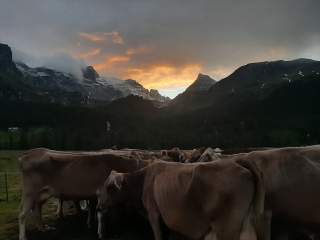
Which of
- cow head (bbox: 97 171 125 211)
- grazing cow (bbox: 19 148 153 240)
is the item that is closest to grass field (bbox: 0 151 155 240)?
grazing cow (bbox: 19 148 153 240)

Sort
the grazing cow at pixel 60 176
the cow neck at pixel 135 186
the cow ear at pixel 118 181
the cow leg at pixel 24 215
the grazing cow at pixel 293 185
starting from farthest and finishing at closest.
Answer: the grazing cow at pixel 60 176 < the cow leg at pixel 24 215 < the cow ear at pixel 118 181 < the cow neck at pixel 135 186 < the grazing cow at pixel 293 185

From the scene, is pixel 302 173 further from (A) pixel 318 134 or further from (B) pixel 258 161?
(A) pixel 318 134

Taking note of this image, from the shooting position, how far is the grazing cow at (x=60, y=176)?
14.6 m

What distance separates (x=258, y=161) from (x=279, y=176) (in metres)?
0.60

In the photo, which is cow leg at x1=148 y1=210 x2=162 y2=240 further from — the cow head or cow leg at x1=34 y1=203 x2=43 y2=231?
cow leg at x1=34 y1=203 x2=43 y2=231

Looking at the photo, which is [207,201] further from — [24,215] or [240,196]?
[24,215]

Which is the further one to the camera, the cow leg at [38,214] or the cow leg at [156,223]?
the cow leg at [38,214]

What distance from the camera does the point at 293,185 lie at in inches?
357

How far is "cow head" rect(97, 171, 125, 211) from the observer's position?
12.6 metres

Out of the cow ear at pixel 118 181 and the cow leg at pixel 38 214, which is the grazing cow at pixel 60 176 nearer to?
the cow leg at pixel 38 214

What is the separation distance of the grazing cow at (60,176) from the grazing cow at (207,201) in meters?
4.02

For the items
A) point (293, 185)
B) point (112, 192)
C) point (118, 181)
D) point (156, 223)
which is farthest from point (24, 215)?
point (293, 185)

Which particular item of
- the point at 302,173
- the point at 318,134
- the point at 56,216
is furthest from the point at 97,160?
the point at 318,134

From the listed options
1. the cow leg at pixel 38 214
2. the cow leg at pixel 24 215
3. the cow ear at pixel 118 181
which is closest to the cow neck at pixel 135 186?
the cow ear at pixel 118 181
